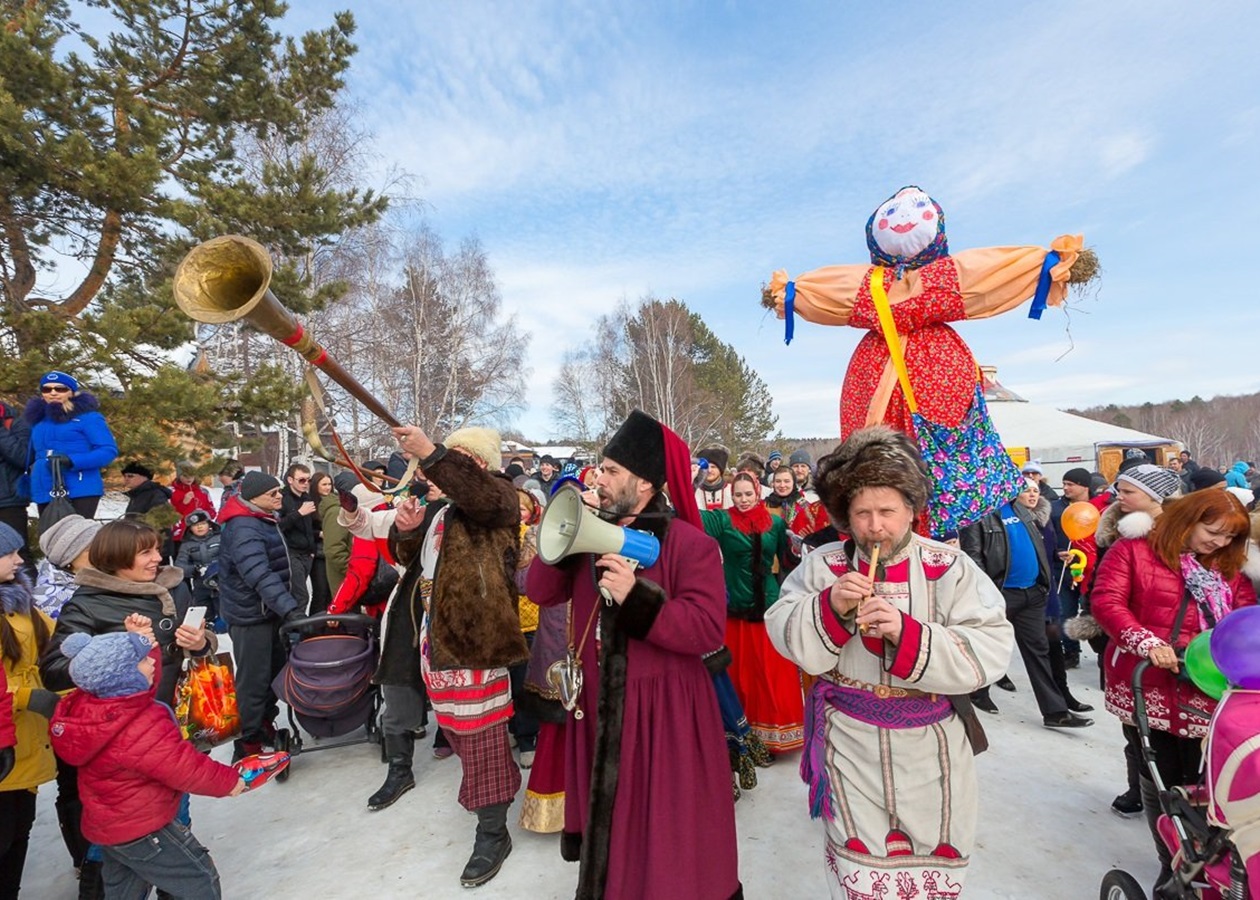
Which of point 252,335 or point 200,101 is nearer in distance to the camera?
point 200,101

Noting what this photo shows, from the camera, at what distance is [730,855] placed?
244 cm

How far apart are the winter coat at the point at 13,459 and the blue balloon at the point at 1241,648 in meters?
7.52

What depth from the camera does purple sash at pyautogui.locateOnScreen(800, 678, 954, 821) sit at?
6.76 feet

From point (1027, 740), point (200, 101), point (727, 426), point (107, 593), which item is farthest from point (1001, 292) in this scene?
point (727, 426)

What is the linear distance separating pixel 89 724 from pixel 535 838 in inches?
84.1

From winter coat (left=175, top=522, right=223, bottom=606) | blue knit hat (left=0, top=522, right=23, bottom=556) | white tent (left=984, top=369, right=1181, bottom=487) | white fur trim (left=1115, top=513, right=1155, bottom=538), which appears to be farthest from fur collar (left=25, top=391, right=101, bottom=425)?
white tent (left=984, top=369, right=1181, bottom=487)

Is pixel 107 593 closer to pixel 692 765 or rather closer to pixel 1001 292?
pixel 692 765

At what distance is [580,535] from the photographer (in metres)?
2.09

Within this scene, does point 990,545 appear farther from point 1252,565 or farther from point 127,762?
point 127,762

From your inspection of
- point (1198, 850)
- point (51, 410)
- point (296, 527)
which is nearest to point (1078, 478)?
point (1198, 850)

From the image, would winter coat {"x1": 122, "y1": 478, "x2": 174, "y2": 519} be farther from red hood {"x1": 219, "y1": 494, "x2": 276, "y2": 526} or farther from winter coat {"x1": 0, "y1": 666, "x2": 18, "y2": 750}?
winter coat {"x1": 0, "y1": 666, "x2": 18, "y2": 750}

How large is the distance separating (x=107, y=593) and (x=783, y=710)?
385 cm

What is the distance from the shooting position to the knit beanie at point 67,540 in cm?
321

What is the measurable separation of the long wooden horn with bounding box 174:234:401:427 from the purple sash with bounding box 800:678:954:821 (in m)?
1.92
